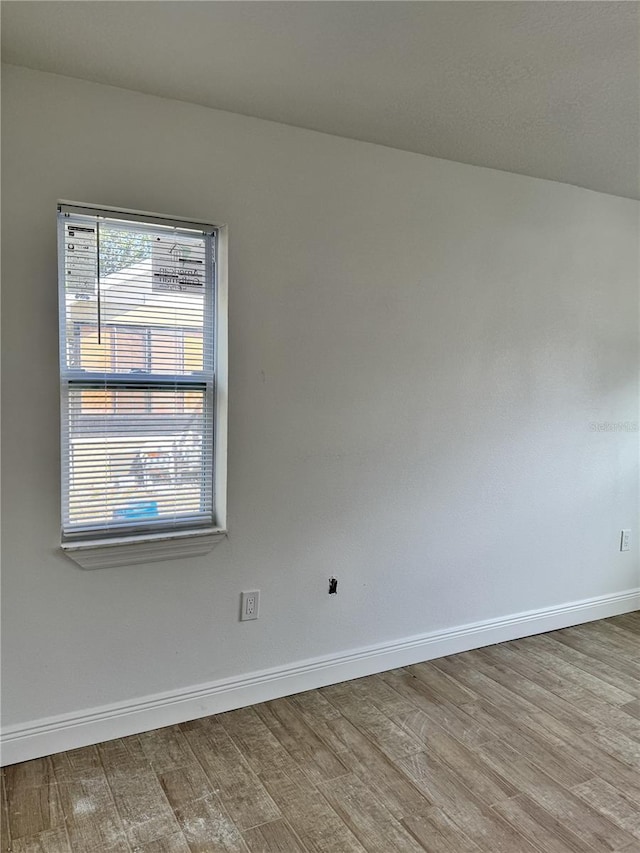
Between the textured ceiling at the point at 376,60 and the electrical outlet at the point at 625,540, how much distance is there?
2.26m

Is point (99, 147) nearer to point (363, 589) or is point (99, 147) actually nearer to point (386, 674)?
point (363, 589)

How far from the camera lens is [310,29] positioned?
184cm

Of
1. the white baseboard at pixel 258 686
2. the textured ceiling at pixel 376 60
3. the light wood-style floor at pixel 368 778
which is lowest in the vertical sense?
the light wood-style floor at pixel 368 778

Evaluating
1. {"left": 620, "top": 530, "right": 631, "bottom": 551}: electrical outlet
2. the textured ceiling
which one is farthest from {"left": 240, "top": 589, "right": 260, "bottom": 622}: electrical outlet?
{"left": 620, "top": 530, "right": 631, "bottom": 551}: electrical outlet

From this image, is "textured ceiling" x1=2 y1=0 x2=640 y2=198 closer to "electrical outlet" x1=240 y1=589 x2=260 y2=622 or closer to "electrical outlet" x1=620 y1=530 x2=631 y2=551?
"electrical outlet" x1=240 y1=589 x2=260 y2=622

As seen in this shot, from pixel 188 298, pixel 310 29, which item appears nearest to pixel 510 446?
pixel 188 298

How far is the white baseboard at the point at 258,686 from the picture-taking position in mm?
2309

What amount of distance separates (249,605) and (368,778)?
2.66 feet

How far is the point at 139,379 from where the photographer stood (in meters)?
2.45

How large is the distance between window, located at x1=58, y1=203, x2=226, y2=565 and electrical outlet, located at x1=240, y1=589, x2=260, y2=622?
1.08 feet

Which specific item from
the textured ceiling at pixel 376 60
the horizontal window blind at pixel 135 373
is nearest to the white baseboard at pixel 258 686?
the horizontal window blind at pixel 135 373

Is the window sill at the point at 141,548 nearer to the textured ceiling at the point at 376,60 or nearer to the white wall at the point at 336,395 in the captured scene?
the white wall at the point at 336,395

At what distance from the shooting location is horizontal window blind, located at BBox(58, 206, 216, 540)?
7.63 ft

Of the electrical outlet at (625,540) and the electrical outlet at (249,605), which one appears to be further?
the electrical outlet at (625,540)
